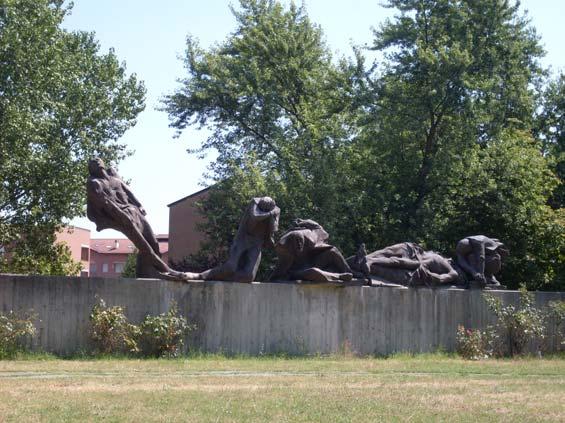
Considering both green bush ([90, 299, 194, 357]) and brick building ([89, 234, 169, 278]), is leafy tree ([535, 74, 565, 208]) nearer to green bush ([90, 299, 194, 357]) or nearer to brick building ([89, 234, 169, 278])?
green bush ([90, 299, 194, 357])

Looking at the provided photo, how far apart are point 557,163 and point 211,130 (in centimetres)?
1458

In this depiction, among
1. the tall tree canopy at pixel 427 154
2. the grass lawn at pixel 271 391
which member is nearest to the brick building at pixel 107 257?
the tall tree canopy at pixel 427 154

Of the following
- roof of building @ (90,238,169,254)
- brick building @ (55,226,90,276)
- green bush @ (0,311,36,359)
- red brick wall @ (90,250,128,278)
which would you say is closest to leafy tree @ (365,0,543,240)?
green bush @ (0,311,36,359)

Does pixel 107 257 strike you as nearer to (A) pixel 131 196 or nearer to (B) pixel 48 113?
(B) pixel 48 113

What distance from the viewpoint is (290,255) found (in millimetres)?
19141

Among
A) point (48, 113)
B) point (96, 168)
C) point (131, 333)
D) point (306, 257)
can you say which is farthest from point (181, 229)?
point (131, 333)

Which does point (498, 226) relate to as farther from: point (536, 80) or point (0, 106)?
point (0, 106)

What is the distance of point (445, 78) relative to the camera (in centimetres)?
2959

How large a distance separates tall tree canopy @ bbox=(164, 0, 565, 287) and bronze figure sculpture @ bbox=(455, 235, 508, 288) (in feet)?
24.7

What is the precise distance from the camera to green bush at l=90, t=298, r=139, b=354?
1684cm

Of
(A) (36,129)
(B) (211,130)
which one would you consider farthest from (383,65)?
(A) (36,129)

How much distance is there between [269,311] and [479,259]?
5.92 meters

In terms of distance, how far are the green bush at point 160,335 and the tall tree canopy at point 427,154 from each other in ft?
41.1

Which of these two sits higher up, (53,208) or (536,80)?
(536,80)
